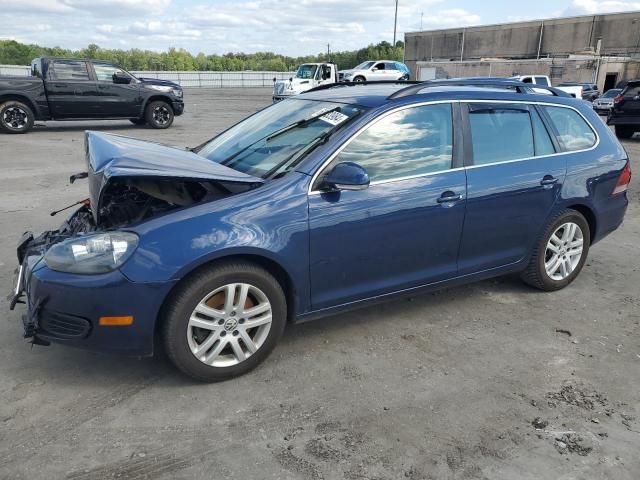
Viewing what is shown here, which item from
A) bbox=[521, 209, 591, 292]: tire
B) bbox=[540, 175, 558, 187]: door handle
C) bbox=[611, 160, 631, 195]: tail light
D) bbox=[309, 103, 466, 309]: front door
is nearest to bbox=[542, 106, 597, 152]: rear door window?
bbox=[540, 175, 558, 187]: door handle

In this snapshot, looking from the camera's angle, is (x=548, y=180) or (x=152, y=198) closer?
(x=152, y=198)

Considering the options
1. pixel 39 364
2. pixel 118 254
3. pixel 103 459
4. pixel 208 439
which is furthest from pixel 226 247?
pixel 39 364

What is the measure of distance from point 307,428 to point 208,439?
1.61 feet

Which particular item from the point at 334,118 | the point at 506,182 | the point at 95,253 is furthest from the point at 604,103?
the point at 95,253

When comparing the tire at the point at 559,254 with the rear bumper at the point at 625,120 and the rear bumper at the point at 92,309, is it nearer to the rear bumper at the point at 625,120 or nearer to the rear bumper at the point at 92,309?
the rear bumper at the point at 92,309

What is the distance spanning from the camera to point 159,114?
15.5 m

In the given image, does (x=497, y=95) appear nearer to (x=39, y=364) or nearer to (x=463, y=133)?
(x=463, y=133)

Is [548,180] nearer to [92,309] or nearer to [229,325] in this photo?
[229,325]

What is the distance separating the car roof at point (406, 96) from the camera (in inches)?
145

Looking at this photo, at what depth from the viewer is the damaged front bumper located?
9.15ft

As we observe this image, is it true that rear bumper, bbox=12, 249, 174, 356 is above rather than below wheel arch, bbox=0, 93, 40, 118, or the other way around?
below

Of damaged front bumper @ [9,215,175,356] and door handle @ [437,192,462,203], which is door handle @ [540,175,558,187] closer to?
door handle @ [437,192,462,203]

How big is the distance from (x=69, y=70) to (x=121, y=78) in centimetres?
126

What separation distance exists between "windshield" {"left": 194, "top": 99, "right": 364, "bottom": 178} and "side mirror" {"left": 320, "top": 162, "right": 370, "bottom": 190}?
0.29m
